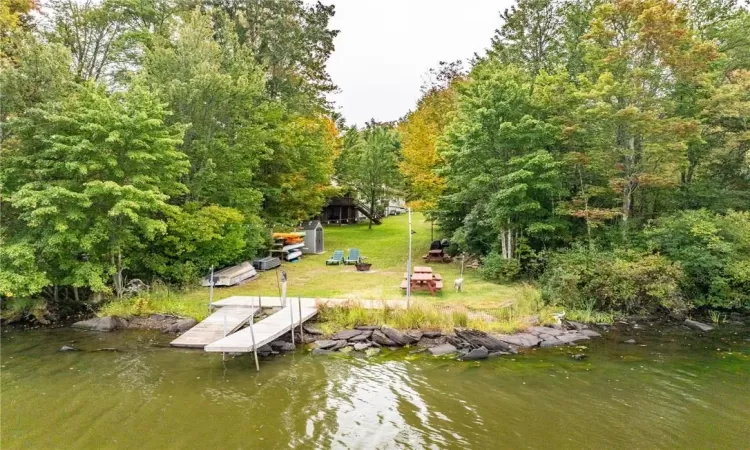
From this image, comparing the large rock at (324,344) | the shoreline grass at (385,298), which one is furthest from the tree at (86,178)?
the large rock at (324,344)

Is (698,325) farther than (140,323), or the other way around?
(698,325)

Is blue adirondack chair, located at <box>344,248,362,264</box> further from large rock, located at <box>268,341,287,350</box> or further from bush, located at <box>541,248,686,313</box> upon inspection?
large rock, located at <box>268,341,287,350</box>

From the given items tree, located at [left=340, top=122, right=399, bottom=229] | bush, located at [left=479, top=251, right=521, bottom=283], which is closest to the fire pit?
bush, located at [left=479, top=251, right=521, bottom=283]

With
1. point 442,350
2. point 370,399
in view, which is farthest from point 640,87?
point 370,399

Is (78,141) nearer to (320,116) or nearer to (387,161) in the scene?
(320,116)

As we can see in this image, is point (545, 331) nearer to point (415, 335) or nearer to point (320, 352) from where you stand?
point (415, 335)

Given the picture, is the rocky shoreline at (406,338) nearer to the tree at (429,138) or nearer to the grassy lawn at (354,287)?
the grassy lawn at (354,287)
